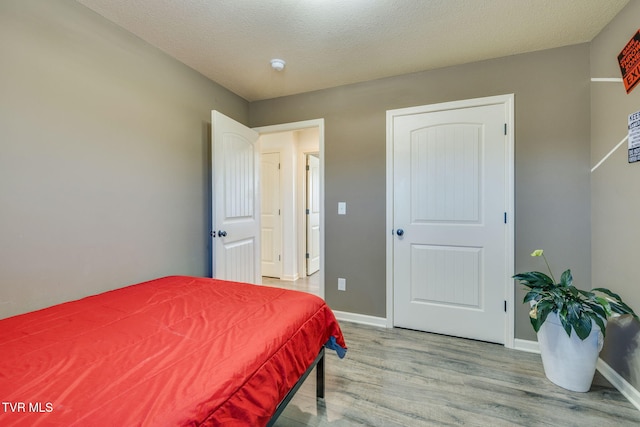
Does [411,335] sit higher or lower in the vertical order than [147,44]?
lower

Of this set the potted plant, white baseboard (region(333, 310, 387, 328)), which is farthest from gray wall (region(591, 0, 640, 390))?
white baseboard (region(333, 310, 387, 328))

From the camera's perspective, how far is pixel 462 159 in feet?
7.40

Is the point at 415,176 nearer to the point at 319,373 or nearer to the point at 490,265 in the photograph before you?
the point at 490,265

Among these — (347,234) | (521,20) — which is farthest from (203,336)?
(521,20)

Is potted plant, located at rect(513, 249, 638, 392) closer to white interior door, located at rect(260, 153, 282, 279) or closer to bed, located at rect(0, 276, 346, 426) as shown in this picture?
bed, located at rect(0, 276, 346, 426)

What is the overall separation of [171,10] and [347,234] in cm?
212

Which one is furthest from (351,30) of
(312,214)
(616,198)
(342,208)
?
(312,214)

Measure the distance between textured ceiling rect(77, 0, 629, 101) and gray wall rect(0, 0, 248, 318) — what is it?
10.4 inches

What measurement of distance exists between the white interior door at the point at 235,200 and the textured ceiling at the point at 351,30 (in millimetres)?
568

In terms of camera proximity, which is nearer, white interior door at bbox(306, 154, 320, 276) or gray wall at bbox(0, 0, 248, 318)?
gray wall at bbox(0, 0, 248, 318)

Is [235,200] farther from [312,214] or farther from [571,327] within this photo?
[571,327]

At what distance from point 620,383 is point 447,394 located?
1046mm

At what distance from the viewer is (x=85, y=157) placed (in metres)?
1.61

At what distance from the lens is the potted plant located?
153 cm
